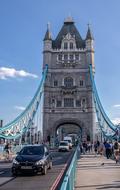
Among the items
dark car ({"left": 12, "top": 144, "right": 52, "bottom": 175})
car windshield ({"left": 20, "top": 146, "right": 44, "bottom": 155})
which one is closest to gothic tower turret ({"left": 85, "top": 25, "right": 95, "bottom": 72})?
car windshield ({"left": 20, "top": 146, "right": 44, "bottom": 155})

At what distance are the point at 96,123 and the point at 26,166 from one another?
2548 inches

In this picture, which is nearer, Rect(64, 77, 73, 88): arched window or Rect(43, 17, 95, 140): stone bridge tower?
Rect(43, 17, 95, 140): stone bridge tower

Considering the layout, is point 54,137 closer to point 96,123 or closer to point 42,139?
point 42,139

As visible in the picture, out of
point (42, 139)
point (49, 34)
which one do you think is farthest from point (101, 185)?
point (49, 34)

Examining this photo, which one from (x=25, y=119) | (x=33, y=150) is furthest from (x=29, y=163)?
(x=25, y=119)

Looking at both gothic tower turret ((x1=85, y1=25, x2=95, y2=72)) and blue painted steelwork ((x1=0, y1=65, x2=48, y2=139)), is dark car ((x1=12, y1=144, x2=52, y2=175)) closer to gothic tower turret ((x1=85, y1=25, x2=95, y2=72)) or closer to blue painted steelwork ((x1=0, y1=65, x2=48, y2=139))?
blue painted steelwork ((x1=0, y1=65, x2=48, y2=139))

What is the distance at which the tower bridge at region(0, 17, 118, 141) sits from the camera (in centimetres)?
7669

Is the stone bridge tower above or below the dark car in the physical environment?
above

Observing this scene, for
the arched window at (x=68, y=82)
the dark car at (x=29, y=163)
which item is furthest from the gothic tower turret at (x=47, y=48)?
the dark car at (x=29, y=163)

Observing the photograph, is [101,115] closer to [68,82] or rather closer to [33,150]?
[68,82]

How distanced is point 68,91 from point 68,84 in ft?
6.86

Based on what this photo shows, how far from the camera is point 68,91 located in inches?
3147

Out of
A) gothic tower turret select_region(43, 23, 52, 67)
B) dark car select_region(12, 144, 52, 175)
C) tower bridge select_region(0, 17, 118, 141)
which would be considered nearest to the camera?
dark car select_region(12, 144, 52, 175)

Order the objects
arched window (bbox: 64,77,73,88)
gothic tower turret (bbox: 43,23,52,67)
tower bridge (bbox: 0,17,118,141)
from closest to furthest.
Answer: tower bridge (bbox: 0,17,118,141) < arched window (bbox: 64,77,73,88) < gothic tower turret (bbox: 43,23,52,67)
